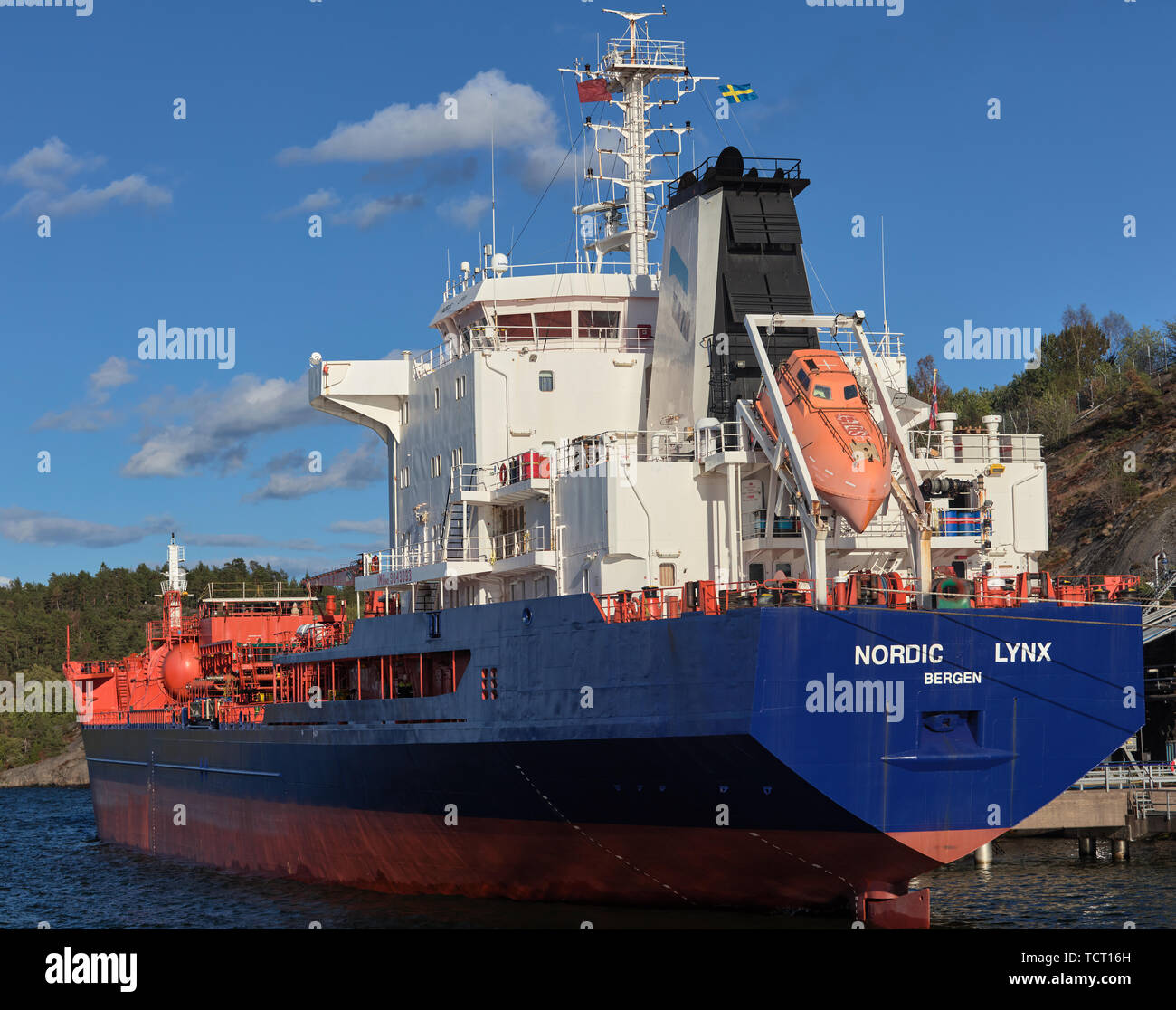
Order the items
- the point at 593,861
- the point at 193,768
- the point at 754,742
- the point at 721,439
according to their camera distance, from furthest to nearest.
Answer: the point at 193,768, the point at 721,439, the point at 593,861, the point at 754,742

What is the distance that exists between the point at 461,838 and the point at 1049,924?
9035 millimetres

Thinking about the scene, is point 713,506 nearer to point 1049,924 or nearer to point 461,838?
point 461,838

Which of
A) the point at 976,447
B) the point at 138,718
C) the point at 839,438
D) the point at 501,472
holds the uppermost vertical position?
the point at 976,447

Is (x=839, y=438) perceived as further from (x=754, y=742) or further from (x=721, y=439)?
(x=754, y=742)

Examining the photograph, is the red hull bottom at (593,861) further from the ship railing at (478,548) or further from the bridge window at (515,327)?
the bridge window at (515,327)

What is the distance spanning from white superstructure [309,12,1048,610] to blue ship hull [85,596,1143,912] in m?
1.32

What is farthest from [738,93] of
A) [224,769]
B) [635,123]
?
[224,769]

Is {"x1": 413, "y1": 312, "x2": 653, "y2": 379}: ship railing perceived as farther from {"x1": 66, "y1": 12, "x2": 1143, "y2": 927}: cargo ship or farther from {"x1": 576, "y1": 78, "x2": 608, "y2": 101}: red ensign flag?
{"x1": 576, "y1": 78, "x2": 608, "y2": 101}: red ensign flag

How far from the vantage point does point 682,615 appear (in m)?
18.9

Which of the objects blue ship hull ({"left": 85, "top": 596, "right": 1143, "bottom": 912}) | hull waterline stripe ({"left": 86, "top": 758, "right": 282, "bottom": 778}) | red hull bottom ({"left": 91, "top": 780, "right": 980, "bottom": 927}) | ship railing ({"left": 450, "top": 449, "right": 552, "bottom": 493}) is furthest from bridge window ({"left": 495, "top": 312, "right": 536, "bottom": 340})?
hull waterline stripe ({"left": 86, "top": 758, "right": 282, "bottom": 778})

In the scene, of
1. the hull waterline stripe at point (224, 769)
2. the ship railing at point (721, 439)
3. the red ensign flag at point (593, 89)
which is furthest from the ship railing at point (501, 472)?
the red ensign flag at point (593, 89)

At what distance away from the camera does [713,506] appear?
21047 millimetres

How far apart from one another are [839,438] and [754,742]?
4293mm
